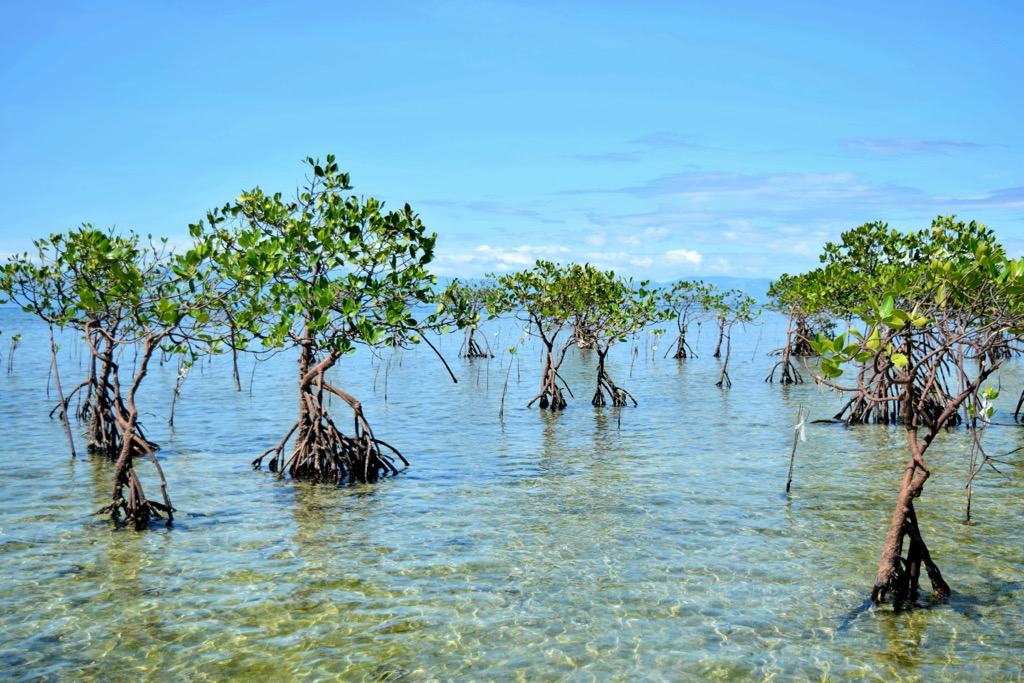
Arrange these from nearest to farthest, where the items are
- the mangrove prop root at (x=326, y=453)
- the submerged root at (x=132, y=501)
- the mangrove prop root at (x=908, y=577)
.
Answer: the mangrove prop root at (x=908, y=577) < the submerged root at (x=132, y=501) < the mangrove prop root at (x=326, y=453)

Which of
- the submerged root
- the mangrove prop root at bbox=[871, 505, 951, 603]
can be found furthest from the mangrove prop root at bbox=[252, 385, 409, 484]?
the mangrove prop root at bbox=[871, 505, 951, 603]

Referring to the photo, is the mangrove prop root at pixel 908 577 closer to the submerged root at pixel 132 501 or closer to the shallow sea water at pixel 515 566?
the shallow sea water at pixel 515 566

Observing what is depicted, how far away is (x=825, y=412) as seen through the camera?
22.5 m

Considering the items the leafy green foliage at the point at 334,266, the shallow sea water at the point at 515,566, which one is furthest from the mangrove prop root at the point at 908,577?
the leafy green foliage at the point at 334,266

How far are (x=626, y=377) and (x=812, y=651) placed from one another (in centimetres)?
2500

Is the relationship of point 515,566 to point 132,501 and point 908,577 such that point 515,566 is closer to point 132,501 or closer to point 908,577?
point 908,577

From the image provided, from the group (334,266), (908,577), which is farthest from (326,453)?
(908,577)

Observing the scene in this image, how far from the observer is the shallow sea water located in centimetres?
730

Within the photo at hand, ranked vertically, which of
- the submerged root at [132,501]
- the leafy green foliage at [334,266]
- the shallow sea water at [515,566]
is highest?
the leafy green foliage at [334,266]

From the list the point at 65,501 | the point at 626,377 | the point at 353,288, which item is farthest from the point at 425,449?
the point at 626,377

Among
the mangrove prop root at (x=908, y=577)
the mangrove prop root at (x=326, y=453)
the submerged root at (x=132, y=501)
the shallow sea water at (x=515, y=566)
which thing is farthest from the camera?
the mangrove prop root at (x=326, y=453)

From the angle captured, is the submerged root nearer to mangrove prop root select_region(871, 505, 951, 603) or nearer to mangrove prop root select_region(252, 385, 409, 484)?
mangrove prop root select_region(252, 385, 409, 484)

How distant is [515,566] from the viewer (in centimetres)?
960

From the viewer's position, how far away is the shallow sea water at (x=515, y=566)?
23.9 feet
